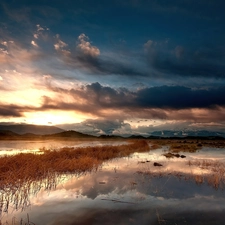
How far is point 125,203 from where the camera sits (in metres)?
11.6

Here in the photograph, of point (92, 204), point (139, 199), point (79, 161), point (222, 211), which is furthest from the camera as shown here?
point (79, 161)

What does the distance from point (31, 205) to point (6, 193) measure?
258 centimetres

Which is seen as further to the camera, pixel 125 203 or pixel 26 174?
pixel 26 174

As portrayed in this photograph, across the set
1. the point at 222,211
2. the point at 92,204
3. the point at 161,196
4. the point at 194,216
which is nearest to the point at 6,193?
the point at 92,204

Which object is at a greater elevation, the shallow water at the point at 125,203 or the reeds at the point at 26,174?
the reeds at the point at 26,174

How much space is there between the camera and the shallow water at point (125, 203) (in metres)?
9.52

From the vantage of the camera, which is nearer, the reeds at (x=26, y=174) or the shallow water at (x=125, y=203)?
the shallow water at (x=125, y=203)

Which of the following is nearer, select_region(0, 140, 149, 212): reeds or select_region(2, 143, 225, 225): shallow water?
select_region(2, 143, 225, 225): shallow water

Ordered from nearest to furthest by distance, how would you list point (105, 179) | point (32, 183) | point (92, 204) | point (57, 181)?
point (92, 204) → point (32, 183) → point (57, 181) → point (105, 179)

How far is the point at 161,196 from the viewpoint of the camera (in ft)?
42.7

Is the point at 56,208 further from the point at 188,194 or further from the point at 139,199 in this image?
the point at 188,194

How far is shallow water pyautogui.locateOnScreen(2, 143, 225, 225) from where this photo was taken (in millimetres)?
9516

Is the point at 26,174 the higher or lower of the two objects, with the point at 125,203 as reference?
higher

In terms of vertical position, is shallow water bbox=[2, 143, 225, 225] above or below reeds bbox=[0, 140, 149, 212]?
below
